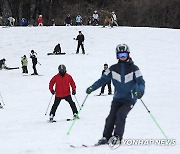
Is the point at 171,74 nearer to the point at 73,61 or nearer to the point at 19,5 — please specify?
the point at 73,61

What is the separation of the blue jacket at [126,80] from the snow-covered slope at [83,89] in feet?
2.77

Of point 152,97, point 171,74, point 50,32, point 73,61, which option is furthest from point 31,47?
point 152,97

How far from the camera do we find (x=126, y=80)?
745 centimetres

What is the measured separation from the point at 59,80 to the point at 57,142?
3.35m

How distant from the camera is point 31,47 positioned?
33.5 meters

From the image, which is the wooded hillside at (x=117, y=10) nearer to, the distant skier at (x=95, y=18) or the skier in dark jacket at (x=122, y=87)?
the distant skier at (x=95, y=18)

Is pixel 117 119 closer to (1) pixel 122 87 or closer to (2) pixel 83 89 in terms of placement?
(1) pixel 122 87

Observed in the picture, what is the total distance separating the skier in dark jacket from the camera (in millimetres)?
7348

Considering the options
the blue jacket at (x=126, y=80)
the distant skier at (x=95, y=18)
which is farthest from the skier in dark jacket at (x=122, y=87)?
the distant skier at (x=95, y=18)

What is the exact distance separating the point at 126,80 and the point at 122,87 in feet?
0.43

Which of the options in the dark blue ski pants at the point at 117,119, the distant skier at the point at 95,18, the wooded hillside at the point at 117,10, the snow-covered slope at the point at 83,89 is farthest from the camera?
the wooded hillside at the point at 117,10

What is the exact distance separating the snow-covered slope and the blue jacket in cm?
84

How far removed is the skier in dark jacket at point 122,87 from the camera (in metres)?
7.35

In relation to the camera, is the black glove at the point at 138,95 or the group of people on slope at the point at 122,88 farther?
the group of people on slope at the point at 122,88
